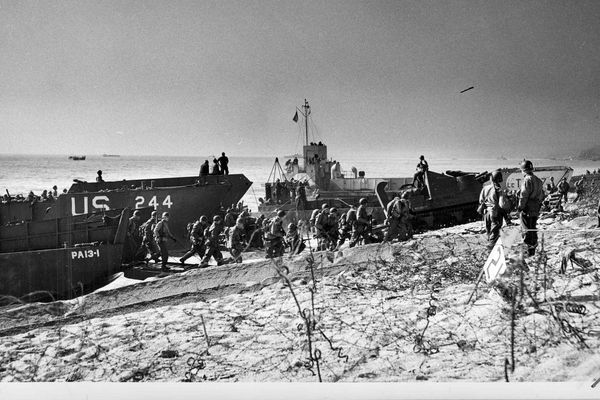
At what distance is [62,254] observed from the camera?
6.20 m

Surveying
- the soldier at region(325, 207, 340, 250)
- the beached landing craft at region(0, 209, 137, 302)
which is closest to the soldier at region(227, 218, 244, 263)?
the soldier at region(325, 207, 340, 250)

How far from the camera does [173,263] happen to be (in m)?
7.61

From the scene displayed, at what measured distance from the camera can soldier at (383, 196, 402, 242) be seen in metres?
7.43

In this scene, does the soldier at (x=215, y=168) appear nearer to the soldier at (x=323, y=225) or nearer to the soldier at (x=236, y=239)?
the soldier at (x=236, y=239)

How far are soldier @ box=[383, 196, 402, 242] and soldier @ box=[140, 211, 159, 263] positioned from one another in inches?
137

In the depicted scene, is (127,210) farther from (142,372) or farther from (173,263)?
(142,372)

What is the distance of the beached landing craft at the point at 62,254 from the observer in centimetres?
579

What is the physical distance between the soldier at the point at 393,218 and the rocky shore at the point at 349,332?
8.46ft

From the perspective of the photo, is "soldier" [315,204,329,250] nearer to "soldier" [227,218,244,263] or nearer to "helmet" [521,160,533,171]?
"soldier" [227,218,244,263]

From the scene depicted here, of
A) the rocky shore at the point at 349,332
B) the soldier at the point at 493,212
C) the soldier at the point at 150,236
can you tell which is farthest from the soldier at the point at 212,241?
the soldier at the point at 493,212

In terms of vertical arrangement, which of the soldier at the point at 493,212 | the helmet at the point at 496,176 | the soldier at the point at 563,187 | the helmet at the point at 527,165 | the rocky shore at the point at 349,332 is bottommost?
the rocky shore at the point at 349,332

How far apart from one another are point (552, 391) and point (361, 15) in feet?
10.9

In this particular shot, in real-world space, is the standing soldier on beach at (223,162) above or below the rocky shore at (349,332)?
above

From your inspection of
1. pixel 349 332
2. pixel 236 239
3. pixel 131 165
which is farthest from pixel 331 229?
pixel 349 332
